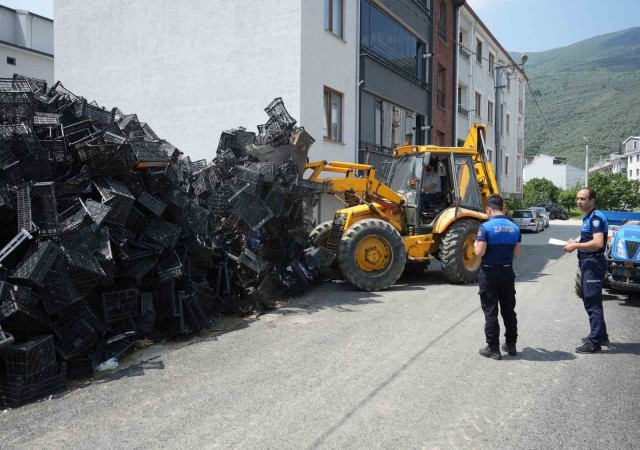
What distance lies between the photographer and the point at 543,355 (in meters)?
5.93

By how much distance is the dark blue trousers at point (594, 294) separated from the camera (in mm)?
5980

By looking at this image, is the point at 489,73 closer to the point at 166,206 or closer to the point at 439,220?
the point at 439,220

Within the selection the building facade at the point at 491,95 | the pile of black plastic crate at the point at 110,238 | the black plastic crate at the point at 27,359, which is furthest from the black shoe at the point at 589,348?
the building facade at the point at 491,95

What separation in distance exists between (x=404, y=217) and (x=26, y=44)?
24485mm

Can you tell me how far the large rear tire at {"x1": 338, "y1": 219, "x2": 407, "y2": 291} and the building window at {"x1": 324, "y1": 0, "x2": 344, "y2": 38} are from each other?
7972 mm

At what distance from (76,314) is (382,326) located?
3.87 meters

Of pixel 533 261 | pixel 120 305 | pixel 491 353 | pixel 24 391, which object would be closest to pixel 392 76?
pixel 533 261

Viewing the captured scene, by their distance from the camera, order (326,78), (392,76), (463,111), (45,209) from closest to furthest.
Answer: (45,209)
(326,78)
(392,76)
(463,111)

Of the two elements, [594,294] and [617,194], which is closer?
[594,294]

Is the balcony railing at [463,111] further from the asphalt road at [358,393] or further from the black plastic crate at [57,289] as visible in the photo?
the black plastic crate at [57,289]

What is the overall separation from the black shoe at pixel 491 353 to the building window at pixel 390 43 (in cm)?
1346

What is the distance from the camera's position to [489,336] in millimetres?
5801

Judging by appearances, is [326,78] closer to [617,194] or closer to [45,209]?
[45,209]

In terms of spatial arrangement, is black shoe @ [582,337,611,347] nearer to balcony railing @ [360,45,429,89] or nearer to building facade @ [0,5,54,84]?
balcony railing @ [360,45,429,89]
